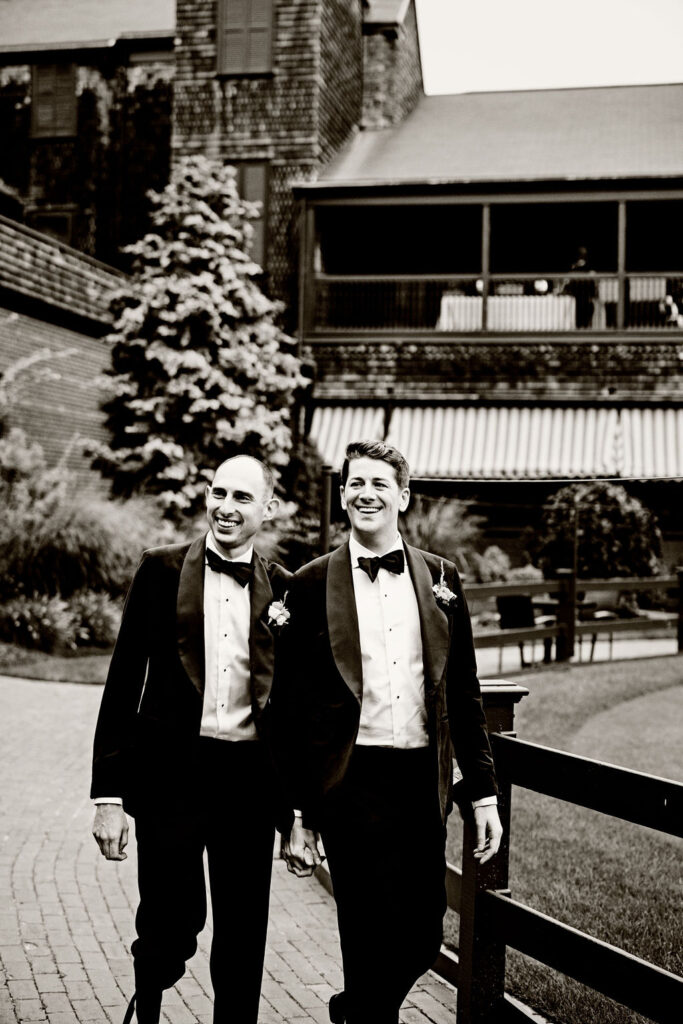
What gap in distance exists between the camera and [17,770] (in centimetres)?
800

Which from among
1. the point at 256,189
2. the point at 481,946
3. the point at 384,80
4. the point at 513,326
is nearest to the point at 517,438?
the point at 513,326

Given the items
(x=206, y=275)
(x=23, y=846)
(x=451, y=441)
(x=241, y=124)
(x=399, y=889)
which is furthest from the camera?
(x=241, y=124)

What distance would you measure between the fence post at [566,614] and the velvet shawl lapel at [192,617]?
1088cm

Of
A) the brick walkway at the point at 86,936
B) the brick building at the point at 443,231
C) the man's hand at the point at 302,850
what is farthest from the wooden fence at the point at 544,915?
the brick building at the point at 443,231

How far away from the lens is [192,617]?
11.1 feet

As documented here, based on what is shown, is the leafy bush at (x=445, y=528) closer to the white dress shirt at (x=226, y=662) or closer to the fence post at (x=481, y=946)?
the fence post at (x=481, y=946)

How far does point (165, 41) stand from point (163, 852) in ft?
79.1

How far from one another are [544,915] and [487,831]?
15.0 inches

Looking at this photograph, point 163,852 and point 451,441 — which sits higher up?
point 451,441

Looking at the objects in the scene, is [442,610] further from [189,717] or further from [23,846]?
[23,846]

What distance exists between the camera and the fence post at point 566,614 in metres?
13.9

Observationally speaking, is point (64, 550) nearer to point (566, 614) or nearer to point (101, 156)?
point (566, 614)

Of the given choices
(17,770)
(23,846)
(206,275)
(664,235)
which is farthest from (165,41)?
(23,846)

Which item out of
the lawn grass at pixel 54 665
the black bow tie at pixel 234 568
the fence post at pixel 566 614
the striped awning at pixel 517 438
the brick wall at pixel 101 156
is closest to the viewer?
the black bow tie at pixel 234 568
